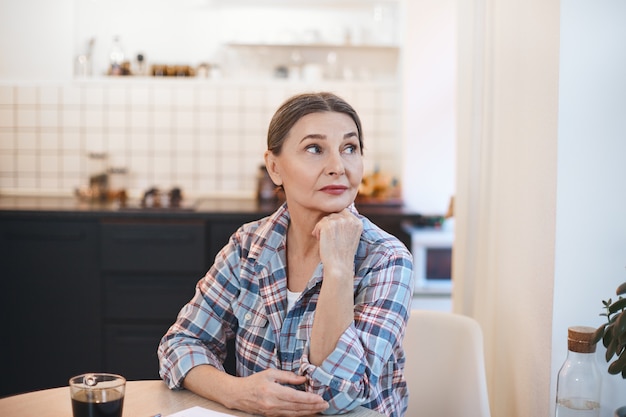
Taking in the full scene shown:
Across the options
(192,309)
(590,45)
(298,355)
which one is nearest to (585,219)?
(590,45)

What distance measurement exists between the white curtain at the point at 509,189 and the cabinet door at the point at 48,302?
1780 mm

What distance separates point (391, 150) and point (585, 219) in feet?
8.35

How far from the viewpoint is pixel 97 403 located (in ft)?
4.28

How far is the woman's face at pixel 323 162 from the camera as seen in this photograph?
1.74 m

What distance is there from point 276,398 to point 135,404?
0.27 metres

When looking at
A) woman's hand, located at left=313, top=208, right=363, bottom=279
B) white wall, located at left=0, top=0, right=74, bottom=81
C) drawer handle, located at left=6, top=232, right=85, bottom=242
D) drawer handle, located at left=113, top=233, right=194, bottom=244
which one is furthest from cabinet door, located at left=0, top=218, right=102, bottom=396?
woman's hand, located at left=313, top=208, right=363, bottom=279

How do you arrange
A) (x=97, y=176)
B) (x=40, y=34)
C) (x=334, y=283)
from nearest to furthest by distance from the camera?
(x=334, y=283), (x=40, y=34), (x=97, y=176)

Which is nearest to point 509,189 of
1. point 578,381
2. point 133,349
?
point 578,381

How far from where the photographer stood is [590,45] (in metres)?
1.91

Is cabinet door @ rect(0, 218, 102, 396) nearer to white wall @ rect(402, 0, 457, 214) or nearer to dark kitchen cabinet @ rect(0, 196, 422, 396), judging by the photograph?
dark kitchen cabinet @ rect(0, 196, 422, 396)

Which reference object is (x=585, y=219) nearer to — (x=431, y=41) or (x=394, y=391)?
(x=394, y=391)

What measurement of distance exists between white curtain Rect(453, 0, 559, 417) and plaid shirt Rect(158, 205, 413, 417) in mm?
491

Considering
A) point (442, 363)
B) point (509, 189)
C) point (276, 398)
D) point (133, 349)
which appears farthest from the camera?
point (133, 349)

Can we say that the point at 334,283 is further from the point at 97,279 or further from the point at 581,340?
the point at 97,279
